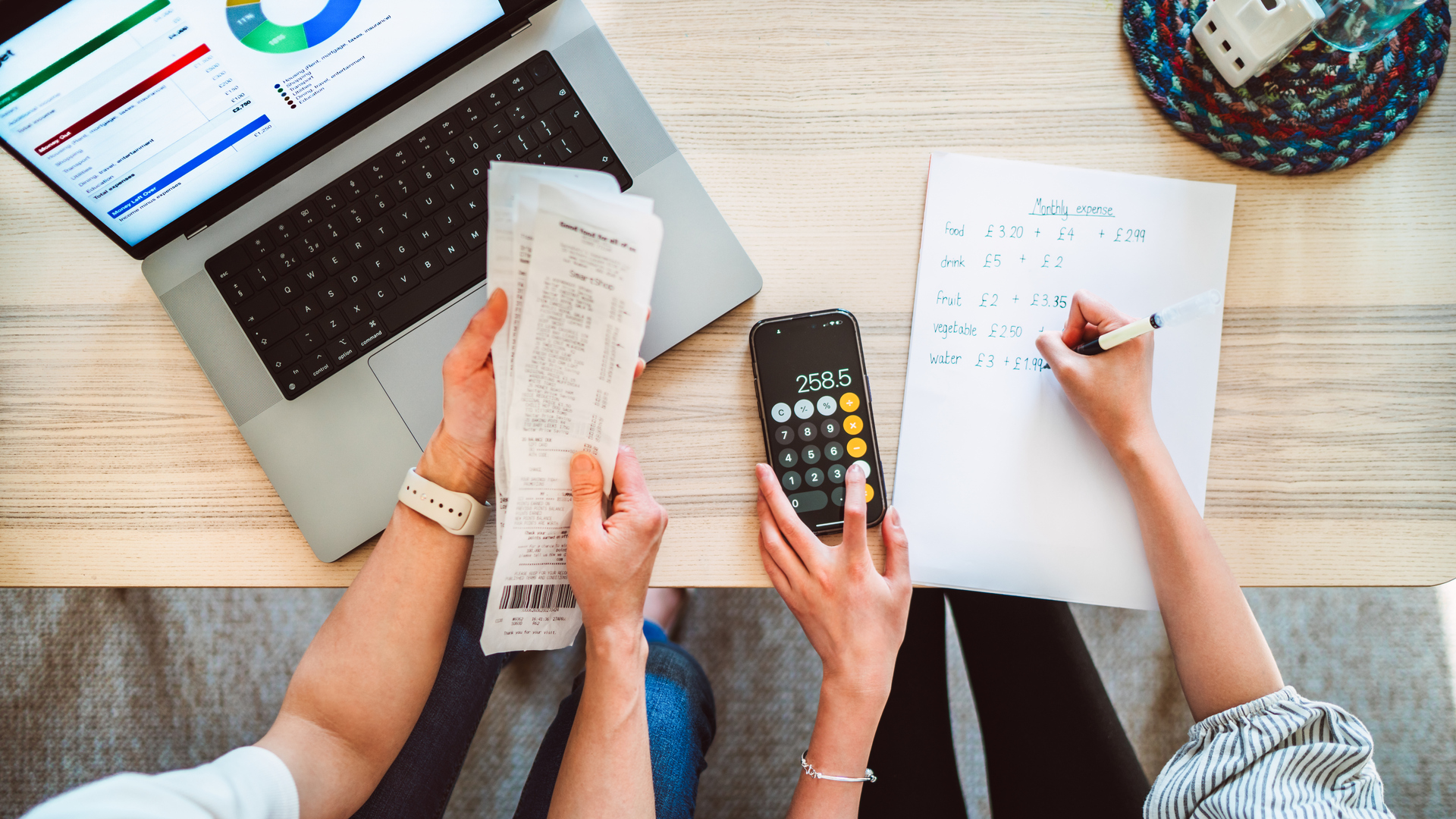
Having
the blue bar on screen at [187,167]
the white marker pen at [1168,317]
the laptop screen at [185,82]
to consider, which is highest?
the laptop screen at [185,82]

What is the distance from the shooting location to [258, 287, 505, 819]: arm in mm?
534

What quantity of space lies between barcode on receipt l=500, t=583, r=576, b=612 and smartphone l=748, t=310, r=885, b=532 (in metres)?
0.19

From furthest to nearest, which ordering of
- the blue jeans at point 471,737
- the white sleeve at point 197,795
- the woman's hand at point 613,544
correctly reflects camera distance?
Answer: the blue jeans at point 471,737
the woman's hand at point 613,544
the white sleeve at point 197,795

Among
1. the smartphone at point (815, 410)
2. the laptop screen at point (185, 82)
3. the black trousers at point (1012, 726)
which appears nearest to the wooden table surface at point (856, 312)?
the smartphone at point (815, 410)

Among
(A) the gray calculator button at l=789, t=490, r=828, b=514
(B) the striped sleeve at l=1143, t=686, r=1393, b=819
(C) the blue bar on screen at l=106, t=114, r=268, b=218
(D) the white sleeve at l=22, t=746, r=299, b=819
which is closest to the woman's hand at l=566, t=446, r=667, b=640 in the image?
(A) the gray calculator button at l=789, t=490, r=828, b=514

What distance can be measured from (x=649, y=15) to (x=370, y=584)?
512mm

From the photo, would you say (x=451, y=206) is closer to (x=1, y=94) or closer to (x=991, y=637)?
(x=1, y=94)

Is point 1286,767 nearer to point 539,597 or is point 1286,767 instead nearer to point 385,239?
point 539,597

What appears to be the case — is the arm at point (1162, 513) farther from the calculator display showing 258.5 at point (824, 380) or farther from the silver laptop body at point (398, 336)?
the silver laptop body at point (398, 336)

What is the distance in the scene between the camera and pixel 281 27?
1.59ft

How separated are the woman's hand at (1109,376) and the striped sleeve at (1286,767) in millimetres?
233

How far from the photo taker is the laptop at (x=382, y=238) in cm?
56

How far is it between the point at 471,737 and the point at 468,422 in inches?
16.6

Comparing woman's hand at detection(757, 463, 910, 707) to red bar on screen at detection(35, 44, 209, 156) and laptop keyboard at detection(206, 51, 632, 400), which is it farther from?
red bar on screen at detection(35, 44, 209, 156)
